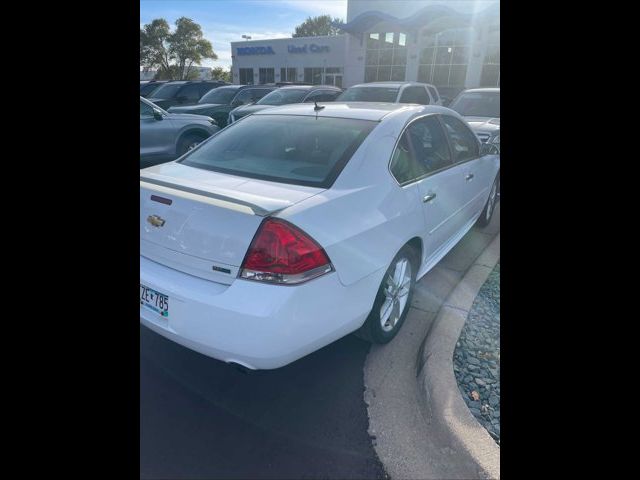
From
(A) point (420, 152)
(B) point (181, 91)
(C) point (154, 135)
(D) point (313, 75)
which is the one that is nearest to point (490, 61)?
(D) point (313, 75)

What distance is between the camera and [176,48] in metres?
41.4

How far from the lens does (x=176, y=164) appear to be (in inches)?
117

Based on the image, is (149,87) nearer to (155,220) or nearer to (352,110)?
(352,110)

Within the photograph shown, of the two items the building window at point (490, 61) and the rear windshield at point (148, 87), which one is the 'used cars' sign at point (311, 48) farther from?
the rear windshield at point (148, 87)

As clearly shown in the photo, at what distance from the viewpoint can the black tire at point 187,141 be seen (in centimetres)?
794

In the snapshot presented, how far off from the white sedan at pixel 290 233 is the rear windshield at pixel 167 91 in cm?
1388

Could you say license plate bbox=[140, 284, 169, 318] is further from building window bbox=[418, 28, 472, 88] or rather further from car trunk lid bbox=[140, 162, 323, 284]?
building window bbox=[418, 28, 472, 88]

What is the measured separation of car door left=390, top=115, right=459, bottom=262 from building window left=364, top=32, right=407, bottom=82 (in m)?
30.6

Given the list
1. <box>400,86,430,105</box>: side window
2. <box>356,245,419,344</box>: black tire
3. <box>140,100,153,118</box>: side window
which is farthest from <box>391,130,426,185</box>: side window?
<box>400,86,430,105</box>: side window

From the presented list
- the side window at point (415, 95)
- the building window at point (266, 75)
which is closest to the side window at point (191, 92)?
the side window at point (415, 95)

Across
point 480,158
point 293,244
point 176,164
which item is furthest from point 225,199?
point 480,158
